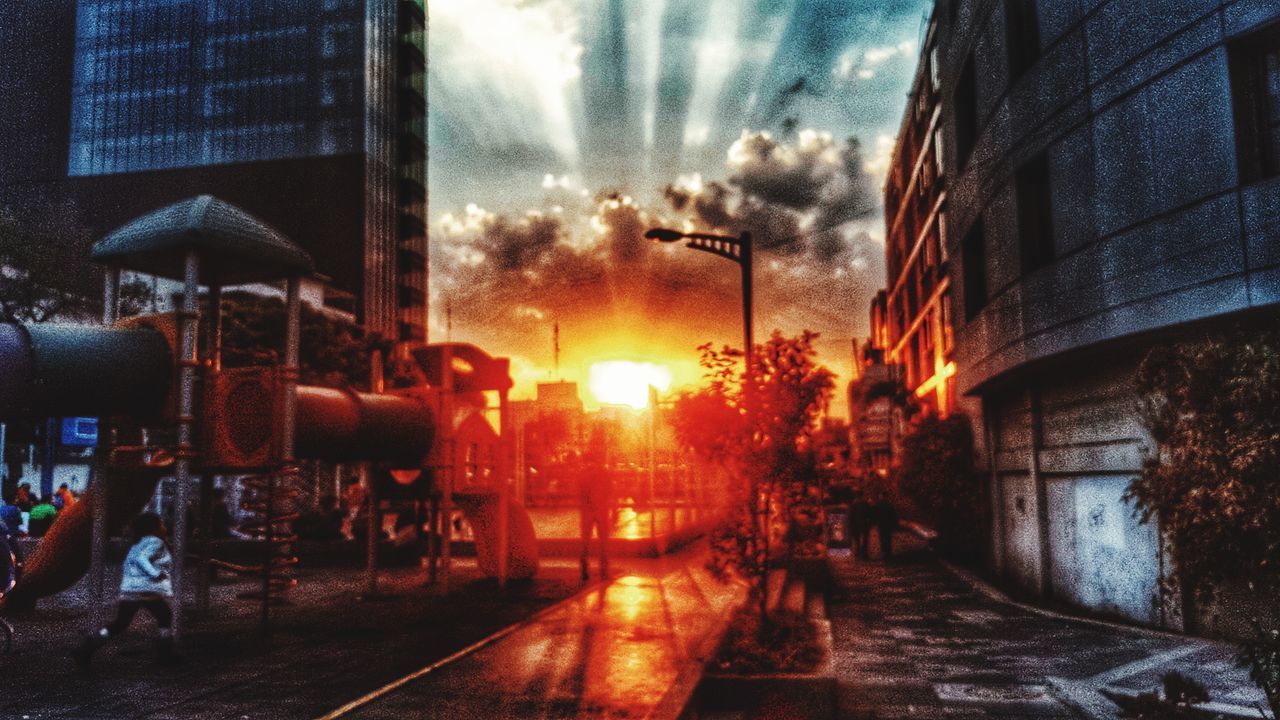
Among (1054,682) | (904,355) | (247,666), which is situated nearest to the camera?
(1054,682)

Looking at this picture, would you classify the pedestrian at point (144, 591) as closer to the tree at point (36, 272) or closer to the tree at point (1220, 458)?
the tree at point (1220, 458)

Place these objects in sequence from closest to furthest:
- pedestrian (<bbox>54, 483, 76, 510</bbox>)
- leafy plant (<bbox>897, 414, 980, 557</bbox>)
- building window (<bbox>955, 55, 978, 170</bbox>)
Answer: leafy plant (<bbox>897, 414, 980, 557</bbox>) < building window (<bbox>955, 55, 978, 170</bbox>) < pedestrian (<bbox>54, 483, 76, 510</bbox>)

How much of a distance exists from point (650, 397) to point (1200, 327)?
14.1 meters

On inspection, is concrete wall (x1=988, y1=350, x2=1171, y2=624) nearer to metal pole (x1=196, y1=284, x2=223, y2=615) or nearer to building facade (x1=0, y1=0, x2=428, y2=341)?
metal pole (x1=196, y1=284, x2=223, y2=615)

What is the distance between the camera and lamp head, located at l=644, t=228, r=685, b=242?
19.7 metres

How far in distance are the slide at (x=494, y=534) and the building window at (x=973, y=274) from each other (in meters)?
11.2

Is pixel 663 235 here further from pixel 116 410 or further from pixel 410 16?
pixel 410 16

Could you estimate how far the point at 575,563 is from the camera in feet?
78.5

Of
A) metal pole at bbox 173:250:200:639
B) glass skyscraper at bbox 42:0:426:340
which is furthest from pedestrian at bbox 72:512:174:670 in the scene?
glass skyscraper at bbox 42:0:426:340

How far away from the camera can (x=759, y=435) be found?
438 inches

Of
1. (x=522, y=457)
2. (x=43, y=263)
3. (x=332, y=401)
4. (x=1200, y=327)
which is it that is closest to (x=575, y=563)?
(x=522, y=457)

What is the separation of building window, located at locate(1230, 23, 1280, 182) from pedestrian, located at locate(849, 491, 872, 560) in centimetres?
1421

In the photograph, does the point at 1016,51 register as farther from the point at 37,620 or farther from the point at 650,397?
the point at 37,620

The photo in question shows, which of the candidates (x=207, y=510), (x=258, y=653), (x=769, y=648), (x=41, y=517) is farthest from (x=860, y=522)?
(x=41, y=517)
